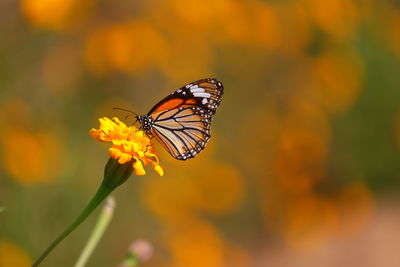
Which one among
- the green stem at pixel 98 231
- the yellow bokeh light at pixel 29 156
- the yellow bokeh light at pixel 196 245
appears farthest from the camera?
the yellow bokeh light at pixel 196 245

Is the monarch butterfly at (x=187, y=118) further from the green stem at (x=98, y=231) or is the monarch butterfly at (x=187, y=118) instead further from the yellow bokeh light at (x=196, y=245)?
the yellow bokeh light at (x=196, y=245)

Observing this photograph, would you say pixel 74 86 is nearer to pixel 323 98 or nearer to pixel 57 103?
pixel 57 103

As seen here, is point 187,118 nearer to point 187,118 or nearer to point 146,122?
point 187,118

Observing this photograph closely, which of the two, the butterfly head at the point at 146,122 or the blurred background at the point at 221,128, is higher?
the butterfly head at the point at 146,122

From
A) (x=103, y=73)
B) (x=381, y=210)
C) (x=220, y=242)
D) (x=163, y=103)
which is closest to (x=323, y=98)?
(x=381, y=210)

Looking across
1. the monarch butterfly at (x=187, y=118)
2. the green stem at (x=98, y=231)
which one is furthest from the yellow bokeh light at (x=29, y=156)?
the green stem at (x=98, y=231)

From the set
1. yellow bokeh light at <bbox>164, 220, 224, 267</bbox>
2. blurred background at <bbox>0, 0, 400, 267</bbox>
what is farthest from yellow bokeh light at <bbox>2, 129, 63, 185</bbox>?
yellow bokeh light at <bbox>164, 220, 224, 267</bbox>

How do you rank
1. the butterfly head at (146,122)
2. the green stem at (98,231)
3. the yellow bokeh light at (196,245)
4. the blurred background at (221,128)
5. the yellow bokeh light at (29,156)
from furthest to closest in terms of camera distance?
the yellow bokeh light at (196,245) < the blurred background at (221,128) < the yellow bokeh light at (29,156) < the butterfly head at (146,122) < the green stem at (98,231)

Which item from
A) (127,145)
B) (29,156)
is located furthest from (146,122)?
(29,156)
